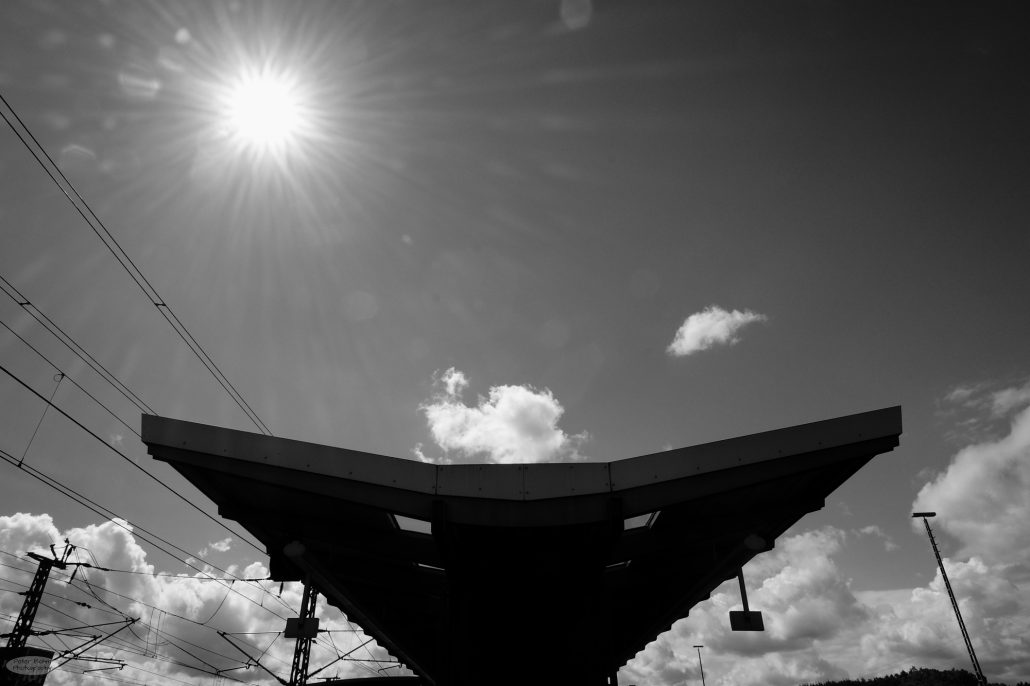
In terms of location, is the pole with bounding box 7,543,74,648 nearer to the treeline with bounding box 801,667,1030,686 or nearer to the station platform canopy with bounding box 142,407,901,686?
the station platform canopy with bounding box 142,407,901,686

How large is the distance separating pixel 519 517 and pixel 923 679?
164854 millimetres

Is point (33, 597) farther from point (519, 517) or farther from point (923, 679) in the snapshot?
point (923, 679)

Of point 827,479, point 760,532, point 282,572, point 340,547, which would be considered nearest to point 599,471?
point 827,479

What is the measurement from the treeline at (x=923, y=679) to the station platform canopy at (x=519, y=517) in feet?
474

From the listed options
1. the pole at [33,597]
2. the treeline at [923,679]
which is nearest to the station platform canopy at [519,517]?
the pole at [33,597]

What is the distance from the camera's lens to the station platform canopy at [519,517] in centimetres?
791

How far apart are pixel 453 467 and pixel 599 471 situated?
2.21 meters

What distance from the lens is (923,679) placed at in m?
122

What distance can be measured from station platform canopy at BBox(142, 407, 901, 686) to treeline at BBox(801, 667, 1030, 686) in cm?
14445

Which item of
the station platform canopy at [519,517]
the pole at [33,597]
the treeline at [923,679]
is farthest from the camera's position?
the treeline at [923,679]

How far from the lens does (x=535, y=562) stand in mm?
9539

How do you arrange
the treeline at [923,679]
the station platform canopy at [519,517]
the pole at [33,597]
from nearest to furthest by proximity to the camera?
1. the station platform canopy at [519,517]
2. the pole at [33,597]
3. the treeline at [923,679]

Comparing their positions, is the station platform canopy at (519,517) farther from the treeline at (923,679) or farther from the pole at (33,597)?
the treeline at (923,679)

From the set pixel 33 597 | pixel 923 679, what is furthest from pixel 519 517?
pixel 923 679
